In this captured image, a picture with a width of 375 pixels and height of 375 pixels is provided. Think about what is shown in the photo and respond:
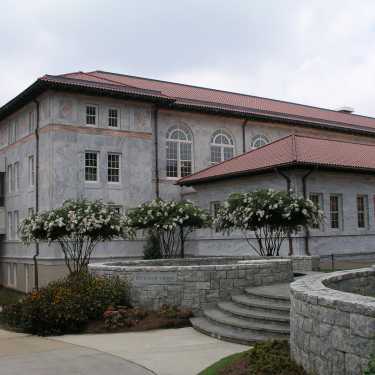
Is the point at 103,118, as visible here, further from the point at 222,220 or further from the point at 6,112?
the point at 222,220

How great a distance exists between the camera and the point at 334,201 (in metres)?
26.0

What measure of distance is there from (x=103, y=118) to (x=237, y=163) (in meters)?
7.29

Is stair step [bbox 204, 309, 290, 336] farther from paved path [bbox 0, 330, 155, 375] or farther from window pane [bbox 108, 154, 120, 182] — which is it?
window pane [bbox 108, 154, 120, 182]

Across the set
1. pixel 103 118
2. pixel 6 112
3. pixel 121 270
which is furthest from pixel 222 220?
pixel 6 112

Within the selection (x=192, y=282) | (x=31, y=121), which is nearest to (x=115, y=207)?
(x=31, y=121)

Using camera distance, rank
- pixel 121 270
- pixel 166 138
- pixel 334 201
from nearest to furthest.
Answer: pixel 121 270 → pixel 334 201 → pixel 166 138

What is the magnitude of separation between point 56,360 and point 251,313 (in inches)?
166

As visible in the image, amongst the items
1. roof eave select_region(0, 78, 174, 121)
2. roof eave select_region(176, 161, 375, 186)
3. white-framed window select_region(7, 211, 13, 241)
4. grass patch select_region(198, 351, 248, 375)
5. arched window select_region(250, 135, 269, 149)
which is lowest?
grass patch select_region(198, 351, 248, 375)

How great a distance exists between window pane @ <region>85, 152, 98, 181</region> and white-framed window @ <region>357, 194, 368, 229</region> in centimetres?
1306

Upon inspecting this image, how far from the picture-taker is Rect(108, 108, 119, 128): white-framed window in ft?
96.1

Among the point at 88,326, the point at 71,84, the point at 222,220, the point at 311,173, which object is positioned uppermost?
the point at 71,84

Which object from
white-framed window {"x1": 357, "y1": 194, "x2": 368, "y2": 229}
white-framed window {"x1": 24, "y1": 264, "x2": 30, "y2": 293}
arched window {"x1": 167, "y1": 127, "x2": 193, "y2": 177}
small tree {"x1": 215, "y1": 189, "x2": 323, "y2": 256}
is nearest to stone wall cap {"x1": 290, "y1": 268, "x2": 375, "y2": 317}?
small tree {"x1": 215, "y1": 189, "x2": 323, "y2": 256}

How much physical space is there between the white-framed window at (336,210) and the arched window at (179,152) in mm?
9215

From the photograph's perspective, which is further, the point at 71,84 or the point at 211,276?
the point at 71,84
